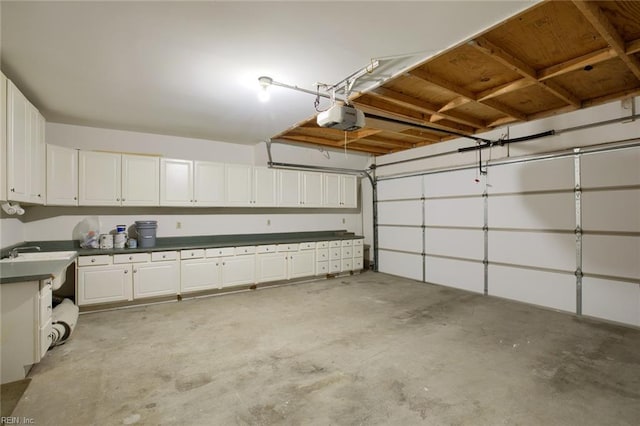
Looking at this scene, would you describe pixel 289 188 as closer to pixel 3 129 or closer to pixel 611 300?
pixel 3 129

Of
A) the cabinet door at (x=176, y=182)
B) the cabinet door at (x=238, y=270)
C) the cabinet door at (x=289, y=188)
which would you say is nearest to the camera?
the cabinet door at (x=176, y=182)

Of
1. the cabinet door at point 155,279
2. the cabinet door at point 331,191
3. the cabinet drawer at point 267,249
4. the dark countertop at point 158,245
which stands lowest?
the cabinet door at point 155,279

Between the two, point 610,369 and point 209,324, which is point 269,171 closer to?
point 209,324

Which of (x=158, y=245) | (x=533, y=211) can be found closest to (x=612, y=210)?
(x=533, y=211)

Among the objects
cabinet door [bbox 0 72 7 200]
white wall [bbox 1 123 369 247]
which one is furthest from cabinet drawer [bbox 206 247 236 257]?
cabinet door [bbox 0 72 7 200]

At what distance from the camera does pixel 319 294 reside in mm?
5148

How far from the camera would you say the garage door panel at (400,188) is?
6191mm

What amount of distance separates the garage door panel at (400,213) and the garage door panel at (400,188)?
0.14 metres

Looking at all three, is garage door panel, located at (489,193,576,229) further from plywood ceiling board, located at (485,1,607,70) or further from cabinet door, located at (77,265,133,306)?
cabinet door, located at (77,265,133,306)

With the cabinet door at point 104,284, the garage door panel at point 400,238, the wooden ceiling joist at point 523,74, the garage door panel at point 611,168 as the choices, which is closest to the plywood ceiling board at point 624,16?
the wooden ceiling joist at point 523,74

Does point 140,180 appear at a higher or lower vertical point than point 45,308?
higher

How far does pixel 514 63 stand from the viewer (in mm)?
2816

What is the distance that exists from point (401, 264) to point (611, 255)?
345 cm

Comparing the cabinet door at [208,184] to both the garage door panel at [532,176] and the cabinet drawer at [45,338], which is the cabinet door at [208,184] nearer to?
the cabinet drawer at [45,338]
